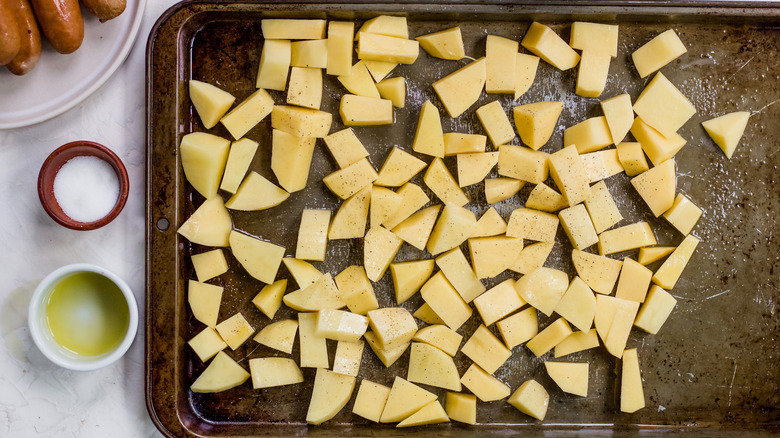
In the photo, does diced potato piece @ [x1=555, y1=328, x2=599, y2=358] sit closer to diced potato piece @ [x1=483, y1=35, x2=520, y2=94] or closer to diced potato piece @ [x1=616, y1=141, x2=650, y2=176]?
diced potato piece @ [x1=616, y1=141, x2=650, y2=176]

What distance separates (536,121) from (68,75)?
50.3 inches

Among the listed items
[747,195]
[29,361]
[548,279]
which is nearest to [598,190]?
[548,279]

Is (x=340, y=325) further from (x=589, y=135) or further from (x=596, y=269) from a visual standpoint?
(x=589, y=135)

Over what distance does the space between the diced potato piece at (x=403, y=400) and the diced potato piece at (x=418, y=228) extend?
15.3 inches

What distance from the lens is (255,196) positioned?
151 cm

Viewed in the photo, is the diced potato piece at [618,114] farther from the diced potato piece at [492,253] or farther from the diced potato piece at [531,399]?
the diced potato piece at [531,399]

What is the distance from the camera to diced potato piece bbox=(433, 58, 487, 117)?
1503 millimetres

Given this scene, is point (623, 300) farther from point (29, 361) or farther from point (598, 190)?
point (29, 361)

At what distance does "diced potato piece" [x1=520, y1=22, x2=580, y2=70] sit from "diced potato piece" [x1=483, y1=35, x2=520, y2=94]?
44mm

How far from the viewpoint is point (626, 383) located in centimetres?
155

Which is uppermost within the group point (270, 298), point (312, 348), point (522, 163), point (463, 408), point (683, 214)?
point (522, 163)

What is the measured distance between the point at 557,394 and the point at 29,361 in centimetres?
153

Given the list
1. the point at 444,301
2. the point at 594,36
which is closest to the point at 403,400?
the point at 444,301

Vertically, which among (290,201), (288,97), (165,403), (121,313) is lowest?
(165,403)
